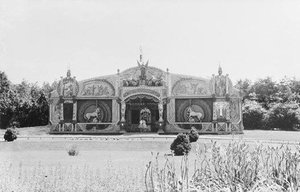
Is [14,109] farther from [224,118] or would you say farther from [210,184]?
→ [210,184]

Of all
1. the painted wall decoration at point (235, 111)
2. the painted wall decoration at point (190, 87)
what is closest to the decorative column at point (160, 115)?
the painted wall decoration at point (190, 87)

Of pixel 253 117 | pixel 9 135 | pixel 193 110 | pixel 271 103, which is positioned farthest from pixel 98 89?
pixel 271 103

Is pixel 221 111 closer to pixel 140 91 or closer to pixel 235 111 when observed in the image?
pixel 235 111

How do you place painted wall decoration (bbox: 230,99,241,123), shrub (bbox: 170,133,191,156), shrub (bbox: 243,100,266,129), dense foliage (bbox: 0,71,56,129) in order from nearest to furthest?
shrub (bbox: 170,133,191,156), painted wall decoration (bbox: 230,99,241,123), dense foliage (bbox: 0,71,56,129), shrub (bbox: 243,100,266,129)

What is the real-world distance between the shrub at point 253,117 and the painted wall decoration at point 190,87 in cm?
1595

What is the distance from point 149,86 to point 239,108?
1033cm

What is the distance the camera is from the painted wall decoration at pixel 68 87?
44.2m

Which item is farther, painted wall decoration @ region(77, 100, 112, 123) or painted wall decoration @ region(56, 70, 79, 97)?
painted wall decoration @ region(56, 70, 79, 97)

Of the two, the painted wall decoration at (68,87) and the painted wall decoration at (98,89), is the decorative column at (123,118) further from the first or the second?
the painted wall decoration at (68,87)

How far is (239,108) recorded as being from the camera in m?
42.7

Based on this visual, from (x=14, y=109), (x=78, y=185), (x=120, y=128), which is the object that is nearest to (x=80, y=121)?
(x=120, y=128)

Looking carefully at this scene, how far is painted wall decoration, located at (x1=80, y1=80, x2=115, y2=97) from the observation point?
1734 inches

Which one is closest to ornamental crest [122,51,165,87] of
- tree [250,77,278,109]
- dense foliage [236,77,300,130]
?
dense foliage [236,77,300,130]

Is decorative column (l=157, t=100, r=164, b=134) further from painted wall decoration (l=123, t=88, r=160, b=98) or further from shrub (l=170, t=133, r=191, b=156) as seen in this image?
shrub (l=170, t=133, r=191, b=156)
